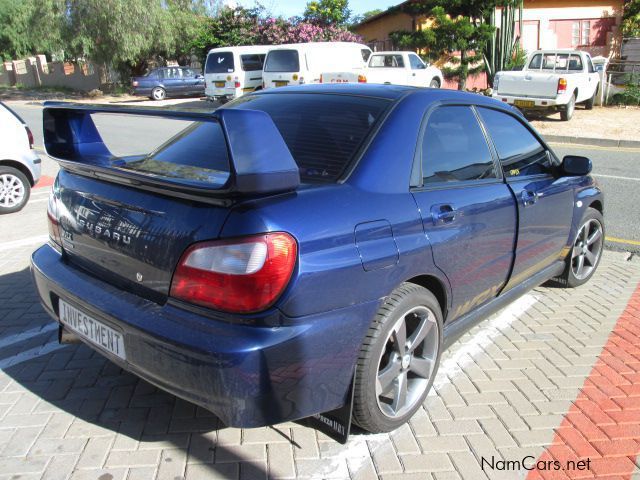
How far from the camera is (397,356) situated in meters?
2.69

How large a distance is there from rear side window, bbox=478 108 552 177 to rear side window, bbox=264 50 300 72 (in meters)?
16.0

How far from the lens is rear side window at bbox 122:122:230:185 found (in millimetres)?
2508

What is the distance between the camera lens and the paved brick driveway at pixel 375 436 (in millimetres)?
2518

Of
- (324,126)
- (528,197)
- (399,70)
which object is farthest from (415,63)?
(324,126)

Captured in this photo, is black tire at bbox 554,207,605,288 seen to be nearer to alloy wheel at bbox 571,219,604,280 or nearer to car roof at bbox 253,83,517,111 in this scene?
alloy wheel at bbox 571,219,604,280

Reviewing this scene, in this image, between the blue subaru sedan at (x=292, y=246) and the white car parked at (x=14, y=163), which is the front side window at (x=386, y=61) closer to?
the white car parked at (x=14, y=163)

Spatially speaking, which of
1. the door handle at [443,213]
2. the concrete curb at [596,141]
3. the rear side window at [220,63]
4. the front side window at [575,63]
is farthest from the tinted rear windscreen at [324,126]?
the rear side window at [220,63]

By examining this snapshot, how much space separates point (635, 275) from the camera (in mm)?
5016

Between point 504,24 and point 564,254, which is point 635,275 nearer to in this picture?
point 564,254

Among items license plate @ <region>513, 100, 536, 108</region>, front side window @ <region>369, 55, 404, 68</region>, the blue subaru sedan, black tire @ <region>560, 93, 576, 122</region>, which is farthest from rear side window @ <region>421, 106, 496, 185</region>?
front side window @ <region>369, 55, 404, 68</region>

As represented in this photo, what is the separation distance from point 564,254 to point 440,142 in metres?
1.88

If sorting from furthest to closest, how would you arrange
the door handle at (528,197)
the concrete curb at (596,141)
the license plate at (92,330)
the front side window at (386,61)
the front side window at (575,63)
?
the front side window at (386,61), the front side window at (575,63), the concrete curb at (596,141), the door handle at (528,197), the license plate at (92,330)

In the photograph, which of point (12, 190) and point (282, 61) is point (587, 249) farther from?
point (282, 61)

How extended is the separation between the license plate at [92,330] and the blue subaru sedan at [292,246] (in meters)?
0.01
